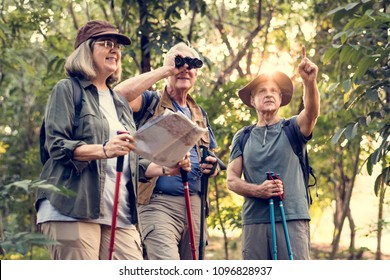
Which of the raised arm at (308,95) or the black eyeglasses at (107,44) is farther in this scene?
the raised arm at (308,95)

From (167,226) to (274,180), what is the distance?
71 centimetres

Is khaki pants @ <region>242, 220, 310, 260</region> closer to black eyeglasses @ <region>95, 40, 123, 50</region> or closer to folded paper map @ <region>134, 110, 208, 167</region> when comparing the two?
folded paper map @ <region>134, 110, 208, 167</region>

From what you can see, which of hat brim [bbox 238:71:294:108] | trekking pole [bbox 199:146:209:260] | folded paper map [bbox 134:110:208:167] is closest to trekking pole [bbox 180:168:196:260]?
trekking pole [bbox 199:146:209:260]

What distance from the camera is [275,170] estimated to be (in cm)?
528

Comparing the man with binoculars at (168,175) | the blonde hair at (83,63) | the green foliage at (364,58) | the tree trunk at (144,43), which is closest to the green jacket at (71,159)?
the blonde hair at (83,63)

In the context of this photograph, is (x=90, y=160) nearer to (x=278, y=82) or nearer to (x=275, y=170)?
(x=275, y=170)

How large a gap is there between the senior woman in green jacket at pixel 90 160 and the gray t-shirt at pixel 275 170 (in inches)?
39.8

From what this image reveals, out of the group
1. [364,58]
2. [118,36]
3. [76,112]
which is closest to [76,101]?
[76,112]

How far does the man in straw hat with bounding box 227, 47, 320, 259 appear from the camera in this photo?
17.0 feet

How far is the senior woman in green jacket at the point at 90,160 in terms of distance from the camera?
13.8 ft

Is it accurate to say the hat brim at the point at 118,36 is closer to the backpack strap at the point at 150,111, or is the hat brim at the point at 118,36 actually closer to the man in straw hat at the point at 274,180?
the backpack strap at the point at 150,111

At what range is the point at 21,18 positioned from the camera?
9812 mm

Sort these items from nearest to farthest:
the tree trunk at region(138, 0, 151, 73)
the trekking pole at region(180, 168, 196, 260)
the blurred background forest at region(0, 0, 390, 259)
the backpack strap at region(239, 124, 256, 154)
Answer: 1. the trekking pole at region(180, 168, 196, 260)
2. the backpack strap at region(239, 124, 256, 154)
3. the tree trunk at region(138, 0, 151, 73)
4. the blurred background forest at region(0, 0, 390, 259)

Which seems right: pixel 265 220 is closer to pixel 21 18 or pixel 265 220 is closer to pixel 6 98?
pixel 21 18
